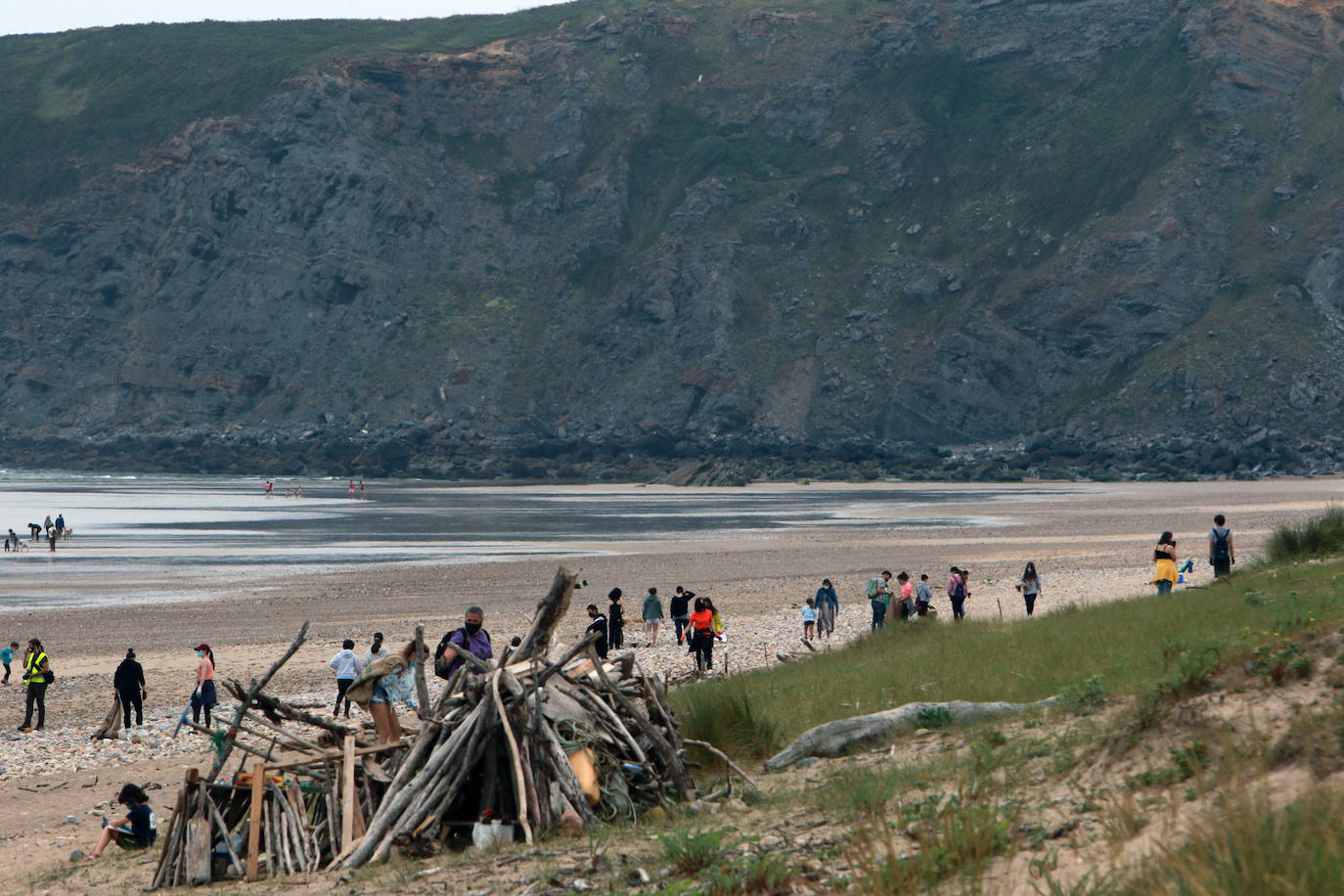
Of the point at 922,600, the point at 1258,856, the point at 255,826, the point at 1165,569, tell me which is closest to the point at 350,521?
the point at 922,600

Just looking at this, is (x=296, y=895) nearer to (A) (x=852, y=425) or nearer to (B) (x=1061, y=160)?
(A) (x=852, y=425)

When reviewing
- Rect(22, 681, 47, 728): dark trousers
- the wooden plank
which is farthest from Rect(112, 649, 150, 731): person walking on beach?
the wooden plank

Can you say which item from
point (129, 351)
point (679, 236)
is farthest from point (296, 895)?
point (129, 351)

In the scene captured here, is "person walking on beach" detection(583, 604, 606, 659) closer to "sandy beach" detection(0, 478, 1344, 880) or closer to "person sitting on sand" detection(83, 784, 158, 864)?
"sandy beach" detection(0, 478, 1344, 880)

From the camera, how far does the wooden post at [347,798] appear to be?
953cm

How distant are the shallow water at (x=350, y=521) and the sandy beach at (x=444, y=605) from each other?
6.45 feet

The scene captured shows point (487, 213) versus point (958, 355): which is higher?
point (487, 213)

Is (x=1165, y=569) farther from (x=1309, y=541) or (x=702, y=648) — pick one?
(x=702, y=648)

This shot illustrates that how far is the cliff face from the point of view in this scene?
100875 mm

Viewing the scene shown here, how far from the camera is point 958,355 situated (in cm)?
10350

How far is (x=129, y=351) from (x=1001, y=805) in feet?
417

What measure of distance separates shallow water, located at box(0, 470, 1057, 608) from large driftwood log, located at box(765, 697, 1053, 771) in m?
25.5

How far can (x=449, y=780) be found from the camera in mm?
9664

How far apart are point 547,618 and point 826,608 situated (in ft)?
43.1
